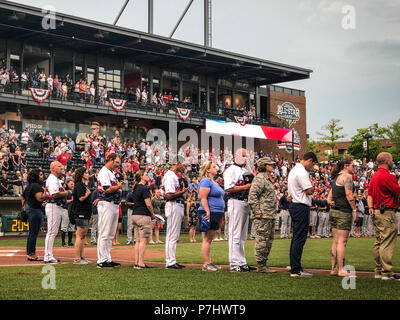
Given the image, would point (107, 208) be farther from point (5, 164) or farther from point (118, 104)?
point (118, 104)

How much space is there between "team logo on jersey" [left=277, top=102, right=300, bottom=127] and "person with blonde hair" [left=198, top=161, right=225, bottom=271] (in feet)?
150

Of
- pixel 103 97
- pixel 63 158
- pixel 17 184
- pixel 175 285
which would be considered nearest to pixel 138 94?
pixel 103 97

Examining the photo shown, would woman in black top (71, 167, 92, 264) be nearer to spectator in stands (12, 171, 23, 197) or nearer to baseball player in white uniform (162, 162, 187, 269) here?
baseball player in white uniform (162, 162, 187, 269)

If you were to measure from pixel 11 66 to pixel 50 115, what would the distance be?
13.5 feet

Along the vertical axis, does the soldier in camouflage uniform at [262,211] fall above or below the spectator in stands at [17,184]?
below

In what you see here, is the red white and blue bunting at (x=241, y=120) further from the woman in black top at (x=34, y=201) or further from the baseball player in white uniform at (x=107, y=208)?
the baseball player in white uniform at (x=107, y=208)

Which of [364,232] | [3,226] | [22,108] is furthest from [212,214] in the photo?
[22,108]

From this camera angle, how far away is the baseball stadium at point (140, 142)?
9.44m

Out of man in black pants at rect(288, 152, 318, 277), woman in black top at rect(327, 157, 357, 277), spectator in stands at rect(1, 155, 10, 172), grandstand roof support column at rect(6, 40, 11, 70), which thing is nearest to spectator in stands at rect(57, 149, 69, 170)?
spectator in stands at rect(1, 155, 10, 172)

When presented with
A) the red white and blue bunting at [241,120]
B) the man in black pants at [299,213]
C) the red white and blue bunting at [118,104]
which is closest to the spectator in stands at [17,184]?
the red white and blue bunting at [118,104]

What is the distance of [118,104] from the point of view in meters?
38.8

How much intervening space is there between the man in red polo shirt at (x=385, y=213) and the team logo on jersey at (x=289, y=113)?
46308mm

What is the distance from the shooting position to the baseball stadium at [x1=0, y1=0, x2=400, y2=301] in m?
9.44

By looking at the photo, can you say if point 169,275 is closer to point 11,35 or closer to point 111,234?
point 111,234
